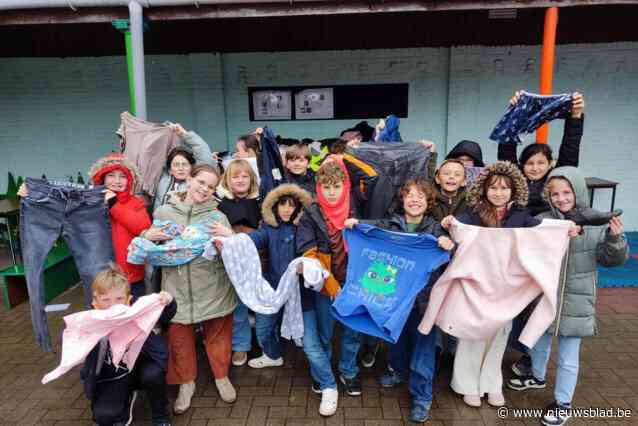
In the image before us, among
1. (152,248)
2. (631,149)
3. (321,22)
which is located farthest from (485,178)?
(631,149)

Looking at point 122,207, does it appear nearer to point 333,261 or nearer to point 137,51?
point 333,261

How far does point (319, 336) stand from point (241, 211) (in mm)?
1161

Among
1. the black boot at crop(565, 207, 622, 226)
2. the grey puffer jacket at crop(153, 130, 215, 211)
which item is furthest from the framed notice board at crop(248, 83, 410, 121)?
the black boot at crop(565, 207, 622, 226)

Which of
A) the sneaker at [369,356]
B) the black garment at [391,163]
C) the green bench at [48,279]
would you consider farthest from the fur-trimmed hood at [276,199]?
the green bench at [48,279]

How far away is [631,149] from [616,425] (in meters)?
5.76

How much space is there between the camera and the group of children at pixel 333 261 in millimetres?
2697

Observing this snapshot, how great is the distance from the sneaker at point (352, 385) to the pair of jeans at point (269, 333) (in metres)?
0.64

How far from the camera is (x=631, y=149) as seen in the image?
6.82 meters

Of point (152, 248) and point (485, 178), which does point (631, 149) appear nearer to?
point (485, 178)

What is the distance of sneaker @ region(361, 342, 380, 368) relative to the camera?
352 centimetres

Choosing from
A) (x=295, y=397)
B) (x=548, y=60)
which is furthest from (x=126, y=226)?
(x=548, y=60)

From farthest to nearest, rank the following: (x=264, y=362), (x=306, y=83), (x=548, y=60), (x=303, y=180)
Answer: (x=306, y=83), (x=548, y=60), (x=303, y=180), (x=264, y=362)

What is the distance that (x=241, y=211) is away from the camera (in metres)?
3.28

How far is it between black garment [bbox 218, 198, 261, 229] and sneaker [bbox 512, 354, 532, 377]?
243 centimetres
